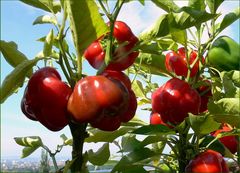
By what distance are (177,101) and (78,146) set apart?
25.4 inches

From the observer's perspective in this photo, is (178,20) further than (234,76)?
No

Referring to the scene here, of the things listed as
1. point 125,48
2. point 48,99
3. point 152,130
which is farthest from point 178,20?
point 48,99

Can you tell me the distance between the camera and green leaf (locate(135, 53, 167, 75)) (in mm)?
1939

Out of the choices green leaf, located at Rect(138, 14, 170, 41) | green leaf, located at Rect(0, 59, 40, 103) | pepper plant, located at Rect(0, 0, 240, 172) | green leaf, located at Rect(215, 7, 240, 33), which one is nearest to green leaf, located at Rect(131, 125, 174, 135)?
pepper plant, located at Rect(0, 0, 240, 172)

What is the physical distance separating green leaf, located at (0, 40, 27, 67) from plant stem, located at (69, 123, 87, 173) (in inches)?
16.3

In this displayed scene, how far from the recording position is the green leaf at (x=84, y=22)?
1174 millimetres

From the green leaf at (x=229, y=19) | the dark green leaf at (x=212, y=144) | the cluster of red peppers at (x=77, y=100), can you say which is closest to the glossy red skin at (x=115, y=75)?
the cluster of red peppers at (x=77, y=100)

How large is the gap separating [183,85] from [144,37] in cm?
29

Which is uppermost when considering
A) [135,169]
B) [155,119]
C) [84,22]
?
[84,22]

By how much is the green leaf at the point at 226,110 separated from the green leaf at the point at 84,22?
0.56 m

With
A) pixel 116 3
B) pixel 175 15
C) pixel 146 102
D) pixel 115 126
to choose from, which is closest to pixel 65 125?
pixel 115 126

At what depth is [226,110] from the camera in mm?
1517

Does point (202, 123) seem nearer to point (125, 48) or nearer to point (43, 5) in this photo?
point (125, 48)

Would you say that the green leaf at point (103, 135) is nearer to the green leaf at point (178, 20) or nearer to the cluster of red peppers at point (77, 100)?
the cluster of red peppers at point (77, 100)
